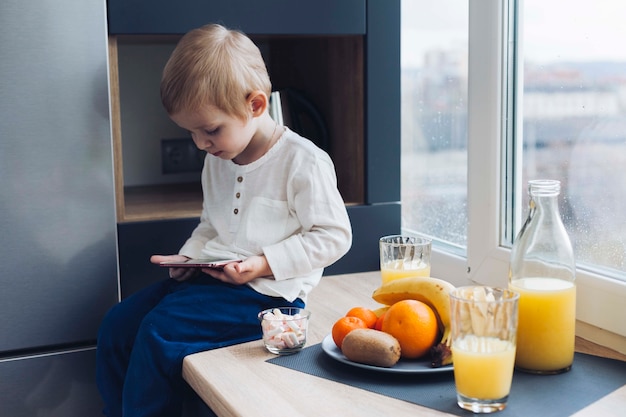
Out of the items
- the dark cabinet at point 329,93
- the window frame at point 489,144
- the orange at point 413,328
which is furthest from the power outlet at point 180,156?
the orange at point 413,328

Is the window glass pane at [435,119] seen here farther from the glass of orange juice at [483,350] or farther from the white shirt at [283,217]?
the glass of orange juice at [483,350]

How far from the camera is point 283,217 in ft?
4.64

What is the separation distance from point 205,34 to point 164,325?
0.49 metres

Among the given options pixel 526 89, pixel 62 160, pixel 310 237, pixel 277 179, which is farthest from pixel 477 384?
pixel 62 160

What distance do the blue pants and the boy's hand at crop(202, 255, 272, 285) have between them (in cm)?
2

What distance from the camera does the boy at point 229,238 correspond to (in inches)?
50.3

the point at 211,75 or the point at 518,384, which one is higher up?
the point at 211,75

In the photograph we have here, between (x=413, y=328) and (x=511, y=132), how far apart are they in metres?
0.57

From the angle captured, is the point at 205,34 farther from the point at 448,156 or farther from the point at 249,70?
the point at 448,156

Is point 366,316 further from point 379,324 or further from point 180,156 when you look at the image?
point 180,156

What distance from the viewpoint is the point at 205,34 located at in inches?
53.2

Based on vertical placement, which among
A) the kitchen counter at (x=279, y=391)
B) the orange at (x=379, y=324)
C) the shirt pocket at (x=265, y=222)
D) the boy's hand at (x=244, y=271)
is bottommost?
the kitchen counter at (x=279, y=391)

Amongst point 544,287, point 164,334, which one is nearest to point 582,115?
point 544,287

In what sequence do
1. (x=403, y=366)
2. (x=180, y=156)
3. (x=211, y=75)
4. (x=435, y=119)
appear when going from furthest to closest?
(x=180, y=156)
(x=435, y=119)
(x=211, y=75)
(x=403, y=366)
